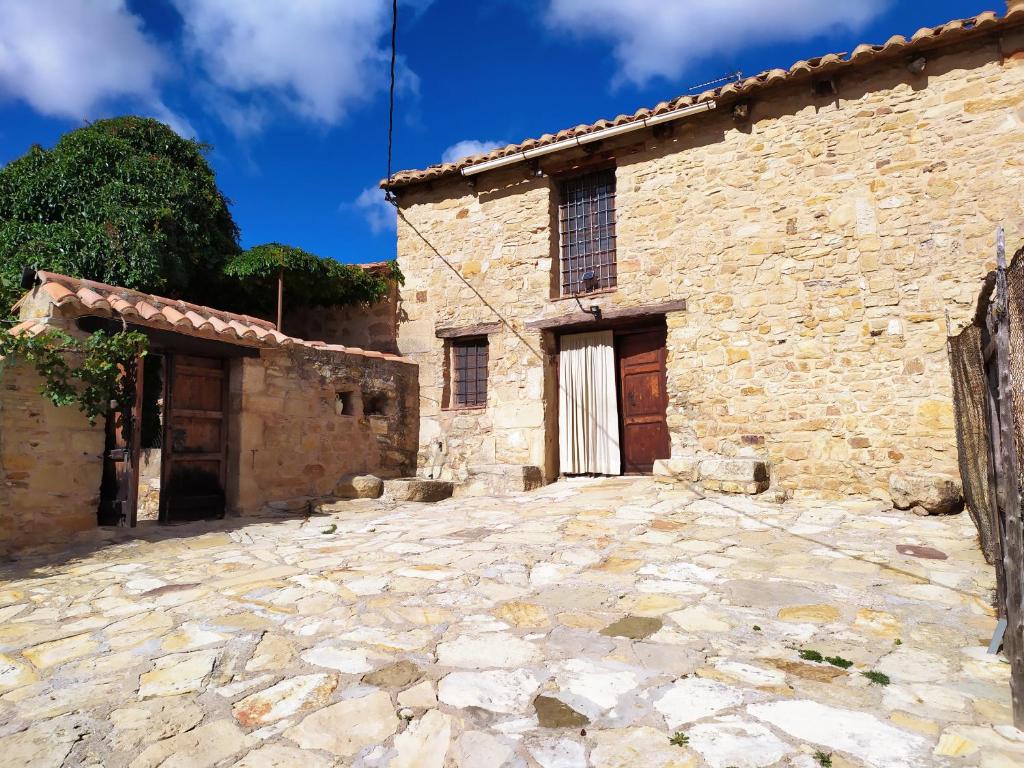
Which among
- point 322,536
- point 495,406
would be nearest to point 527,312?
point 495,406

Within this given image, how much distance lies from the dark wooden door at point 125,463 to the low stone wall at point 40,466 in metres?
0.23

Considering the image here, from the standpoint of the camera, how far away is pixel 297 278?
32.3 ft

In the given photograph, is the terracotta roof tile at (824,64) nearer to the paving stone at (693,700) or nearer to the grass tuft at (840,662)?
the grass tuft at (840,662)

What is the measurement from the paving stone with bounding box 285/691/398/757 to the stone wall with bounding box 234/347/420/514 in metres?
5.17

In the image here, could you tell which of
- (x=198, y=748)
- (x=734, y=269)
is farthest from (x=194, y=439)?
(x=734, y=269)

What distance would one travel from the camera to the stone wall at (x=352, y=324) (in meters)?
10.3

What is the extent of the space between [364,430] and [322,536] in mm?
2934

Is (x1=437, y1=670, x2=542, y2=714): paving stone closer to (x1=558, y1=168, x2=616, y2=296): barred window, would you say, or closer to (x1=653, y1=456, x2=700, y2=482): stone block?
(x1=653, y1=456, x2=700, y2=482): stone block

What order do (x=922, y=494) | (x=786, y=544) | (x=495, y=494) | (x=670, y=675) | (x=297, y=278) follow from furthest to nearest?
(x=297, y=278)
(x=495, y=494)
(x=922, y=494)
(x=786, y=544)
(x=670, y=675)

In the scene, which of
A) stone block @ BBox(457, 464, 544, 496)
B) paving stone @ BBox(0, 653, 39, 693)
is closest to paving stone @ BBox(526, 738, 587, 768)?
paving stone @ BBox(0, 653, 39, 693)

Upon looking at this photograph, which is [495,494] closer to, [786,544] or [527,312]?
[527,312]

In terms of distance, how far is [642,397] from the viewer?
28.3 feet

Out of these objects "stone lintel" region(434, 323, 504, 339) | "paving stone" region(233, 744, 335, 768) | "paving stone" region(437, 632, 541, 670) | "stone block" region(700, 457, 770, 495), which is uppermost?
"stone lintel" region(434, 323, 504, 339)

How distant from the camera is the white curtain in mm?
8742
